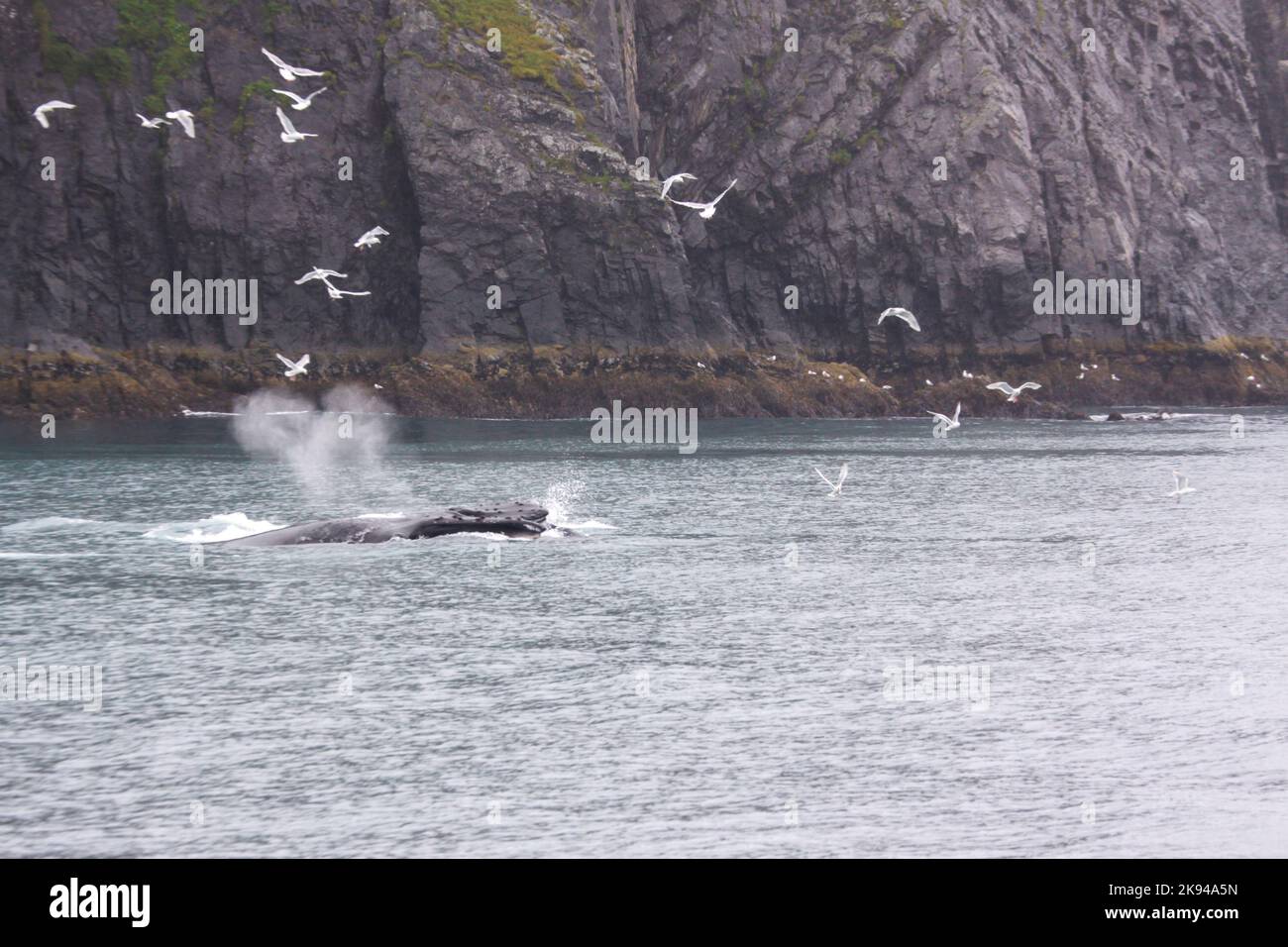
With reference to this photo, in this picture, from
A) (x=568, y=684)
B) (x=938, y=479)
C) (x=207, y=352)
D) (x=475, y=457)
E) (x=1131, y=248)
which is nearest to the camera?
(x=568, y=684)

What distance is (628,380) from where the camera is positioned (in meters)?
121

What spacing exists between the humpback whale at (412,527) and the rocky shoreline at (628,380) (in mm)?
62693

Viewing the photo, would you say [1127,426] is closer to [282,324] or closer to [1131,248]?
[1131,248]

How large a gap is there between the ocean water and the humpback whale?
2.07ft

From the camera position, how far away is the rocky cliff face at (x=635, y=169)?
120 metres

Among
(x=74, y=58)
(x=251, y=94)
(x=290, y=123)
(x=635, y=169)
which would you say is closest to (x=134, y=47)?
(x=74, y=58)

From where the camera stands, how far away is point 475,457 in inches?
3334

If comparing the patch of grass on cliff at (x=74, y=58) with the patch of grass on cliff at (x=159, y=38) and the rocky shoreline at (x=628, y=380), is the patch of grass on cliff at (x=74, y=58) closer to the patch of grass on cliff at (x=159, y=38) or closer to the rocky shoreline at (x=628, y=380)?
the patch of grass on cliff at (x=159, y=38)

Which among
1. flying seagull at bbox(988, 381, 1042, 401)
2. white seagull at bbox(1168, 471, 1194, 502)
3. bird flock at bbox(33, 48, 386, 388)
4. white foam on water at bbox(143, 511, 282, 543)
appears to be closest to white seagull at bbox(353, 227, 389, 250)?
bird flock at bbox(33, 48, 386, 388)

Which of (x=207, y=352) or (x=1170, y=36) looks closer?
(x=207, y=352)

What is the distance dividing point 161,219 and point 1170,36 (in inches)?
3966

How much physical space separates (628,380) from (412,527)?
70037mm
